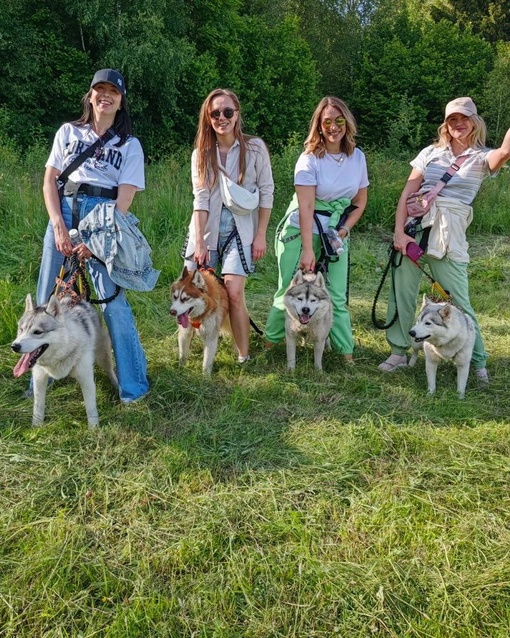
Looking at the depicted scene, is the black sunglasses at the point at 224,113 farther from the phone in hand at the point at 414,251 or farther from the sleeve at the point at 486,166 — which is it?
the sleeve at the point at 486,166

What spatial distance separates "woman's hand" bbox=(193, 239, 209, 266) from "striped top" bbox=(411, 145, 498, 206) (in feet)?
5.63

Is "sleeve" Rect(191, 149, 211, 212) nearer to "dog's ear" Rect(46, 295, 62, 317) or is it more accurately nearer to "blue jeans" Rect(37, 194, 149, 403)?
"blue jeans" Rect(37, 194, 149, 403)

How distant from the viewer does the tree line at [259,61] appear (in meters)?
12.9

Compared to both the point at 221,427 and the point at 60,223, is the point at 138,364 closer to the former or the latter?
the point at 221,427

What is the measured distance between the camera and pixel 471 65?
22.9 m

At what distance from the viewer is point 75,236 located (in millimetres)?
3469

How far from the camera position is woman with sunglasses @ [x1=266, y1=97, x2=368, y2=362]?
13.4ft

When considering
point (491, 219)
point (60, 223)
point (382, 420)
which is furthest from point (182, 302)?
point (491, 219)

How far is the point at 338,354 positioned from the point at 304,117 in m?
17.1

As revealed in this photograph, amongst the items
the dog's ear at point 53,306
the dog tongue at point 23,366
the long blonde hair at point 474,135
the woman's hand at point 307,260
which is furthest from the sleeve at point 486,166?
the dog tongue at point 23,366

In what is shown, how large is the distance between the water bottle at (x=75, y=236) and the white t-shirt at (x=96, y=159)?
1.00 feet

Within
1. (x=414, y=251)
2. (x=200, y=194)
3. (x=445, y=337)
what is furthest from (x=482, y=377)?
(x=200, y=194)

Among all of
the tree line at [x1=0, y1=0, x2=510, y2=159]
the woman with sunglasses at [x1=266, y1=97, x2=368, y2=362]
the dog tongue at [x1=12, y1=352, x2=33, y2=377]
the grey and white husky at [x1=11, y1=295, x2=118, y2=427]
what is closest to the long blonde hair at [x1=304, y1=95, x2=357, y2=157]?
the woman with sunglasses at [x1=266, y1=97, x2=368, y2=362]

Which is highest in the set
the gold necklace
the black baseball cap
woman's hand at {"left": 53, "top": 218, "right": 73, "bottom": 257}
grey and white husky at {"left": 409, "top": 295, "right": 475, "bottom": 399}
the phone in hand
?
the black baseball cap
